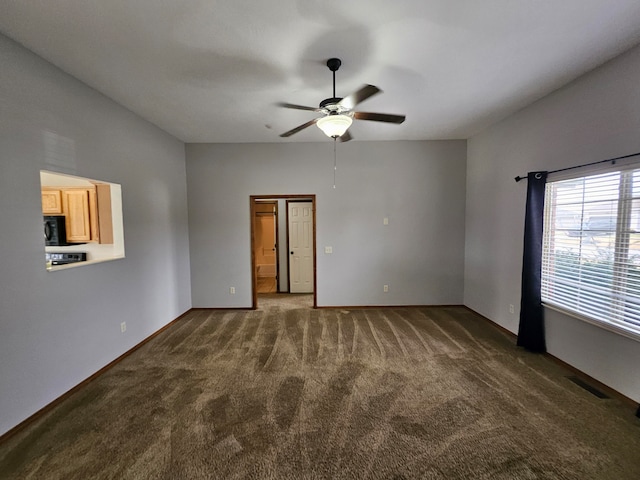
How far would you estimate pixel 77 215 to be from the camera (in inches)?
121

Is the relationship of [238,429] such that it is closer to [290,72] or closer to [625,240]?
[290,72]

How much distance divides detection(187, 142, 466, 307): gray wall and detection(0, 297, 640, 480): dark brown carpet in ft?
4.59

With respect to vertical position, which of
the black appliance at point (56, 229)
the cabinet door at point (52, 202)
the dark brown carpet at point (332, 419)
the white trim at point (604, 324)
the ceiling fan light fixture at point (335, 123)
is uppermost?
the ceiling fan light fixture at point (335, 123)

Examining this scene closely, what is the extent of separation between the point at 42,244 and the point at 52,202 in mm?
1562

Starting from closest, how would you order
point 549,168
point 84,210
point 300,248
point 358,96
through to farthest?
point 358,96
point 549,168
point 84,210
point 300,248

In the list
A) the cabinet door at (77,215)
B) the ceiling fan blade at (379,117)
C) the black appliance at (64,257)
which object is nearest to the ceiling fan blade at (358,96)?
the ceiling fan blade at (379,117)

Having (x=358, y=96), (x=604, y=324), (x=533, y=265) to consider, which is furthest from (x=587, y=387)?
(x=358, y=96)

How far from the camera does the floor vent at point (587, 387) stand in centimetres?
218

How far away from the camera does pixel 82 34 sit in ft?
5.90

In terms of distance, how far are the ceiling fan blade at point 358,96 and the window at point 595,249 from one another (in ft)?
7.20

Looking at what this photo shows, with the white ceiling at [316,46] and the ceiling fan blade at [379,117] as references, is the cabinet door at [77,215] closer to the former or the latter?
the white ceiling at [316,46]

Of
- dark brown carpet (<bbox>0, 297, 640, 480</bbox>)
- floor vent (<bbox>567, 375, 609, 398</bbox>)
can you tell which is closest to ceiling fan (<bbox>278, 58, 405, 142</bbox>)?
dark brown carpet (<bbox>0, 297, 640, 480</bbox>)

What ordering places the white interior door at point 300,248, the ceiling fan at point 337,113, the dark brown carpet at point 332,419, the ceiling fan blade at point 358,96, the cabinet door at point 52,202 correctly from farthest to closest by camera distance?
the white interior door at point 300,248 < the cabinet door at point 52,202 < the ceiling fan at point 337,113 < the ceiling fan blade at point 358,96 < the dark brown carpet at point 332,419

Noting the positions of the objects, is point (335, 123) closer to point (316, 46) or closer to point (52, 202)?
point (316, 46)
